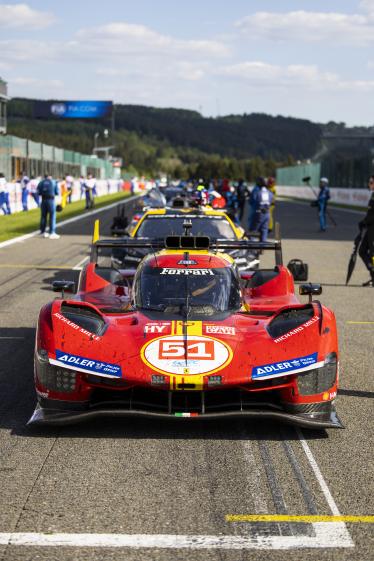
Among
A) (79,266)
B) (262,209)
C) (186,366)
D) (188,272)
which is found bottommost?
(79,266)

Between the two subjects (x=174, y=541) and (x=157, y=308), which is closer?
(x=174, y=541)

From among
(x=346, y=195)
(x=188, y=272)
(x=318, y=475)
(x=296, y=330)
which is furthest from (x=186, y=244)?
(x=346, y=195)

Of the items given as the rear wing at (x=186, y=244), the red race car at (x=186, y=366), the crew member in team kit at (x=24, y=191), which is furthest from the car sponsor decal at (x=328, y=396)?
the crew member in team kit at (x=24, y=191)

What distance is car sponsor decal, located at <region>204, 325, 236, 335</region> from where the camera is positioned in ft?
22.3

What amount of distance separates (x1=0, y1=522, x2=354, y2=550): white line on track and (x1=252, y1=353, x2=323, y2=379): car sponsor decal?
186 centimetres

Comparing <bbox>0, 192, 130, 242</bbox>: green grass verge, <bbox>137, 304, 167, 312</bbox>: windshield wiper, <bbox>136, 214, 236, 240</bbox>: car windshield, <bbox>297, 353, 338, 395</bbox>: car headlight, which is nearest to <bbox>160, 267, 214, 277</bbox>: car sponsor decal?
<bbox>137, 304, 167, 312</bbox>: windshield wiper

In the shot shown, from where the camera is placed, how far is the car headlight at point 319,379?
645cm

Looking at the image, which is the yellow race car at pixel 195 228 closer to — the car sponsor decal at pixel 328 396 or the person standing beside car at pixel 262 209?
the car sponsor decal at pixel 328 396

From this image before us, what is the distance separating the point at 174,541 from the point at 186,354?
82.2 inches

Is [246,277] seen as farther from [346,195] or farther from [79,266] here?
[346,195]

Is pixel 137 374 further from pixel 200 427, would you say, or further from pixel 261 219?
pixel 261 219

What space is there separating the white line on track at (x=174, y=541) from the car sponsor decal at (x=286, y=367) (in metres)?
1.86

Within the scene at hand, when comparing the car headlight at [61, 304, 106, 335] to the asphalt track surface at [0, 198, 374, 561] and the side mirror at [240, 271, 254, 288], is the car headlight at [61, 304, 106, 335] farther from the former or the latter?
the side mirror at [240, 271, 254, 288]

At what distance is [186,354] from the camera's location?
253 inches
